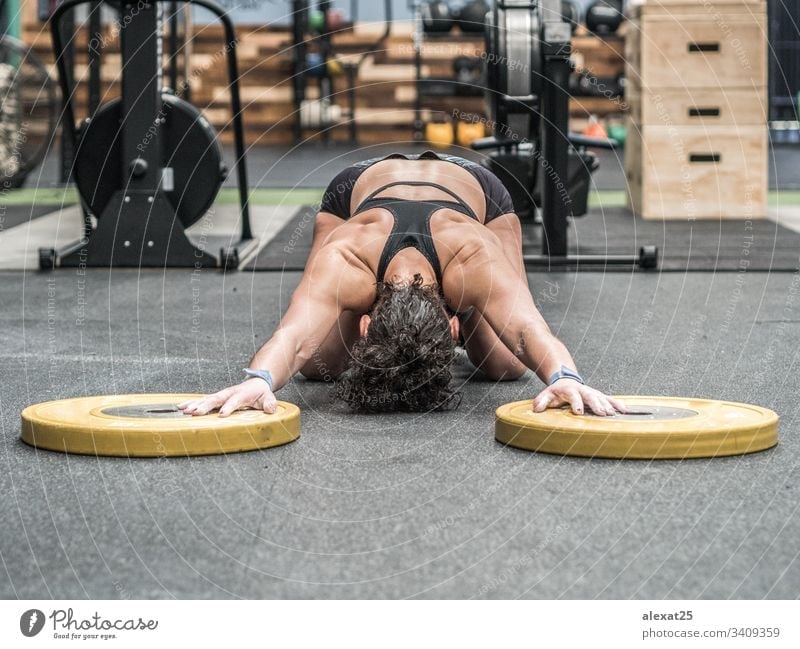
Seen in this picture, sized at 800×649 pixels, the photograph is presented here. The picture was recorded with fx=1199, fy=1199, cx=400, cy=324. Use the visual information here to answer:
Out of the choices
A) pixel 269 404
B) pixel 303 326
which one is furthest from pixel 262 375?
pixel 303 326

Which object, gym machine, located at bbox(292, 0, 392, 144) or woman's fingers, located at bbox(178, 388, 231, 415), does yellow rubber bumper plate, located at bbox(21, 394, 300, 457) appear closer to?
woman's fingers, located at bbox(178, 388, 231, 415)

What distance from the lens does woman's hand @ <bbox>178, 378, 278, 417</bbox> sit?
229cm

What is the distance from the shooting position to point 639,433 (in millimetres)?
2156

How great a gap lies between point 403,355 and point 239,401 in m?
0.36

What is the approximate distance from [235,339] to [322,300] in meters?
1.06

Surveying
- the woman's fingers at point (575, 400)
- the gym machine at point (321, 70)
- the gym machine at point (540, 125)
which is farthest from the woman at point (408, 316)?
the gym machine at point (321, 70)

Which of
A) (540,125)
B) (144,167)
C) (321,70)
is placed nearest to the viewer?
(144,167)

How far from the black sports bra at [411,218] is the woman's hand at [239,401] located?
1.46 feet

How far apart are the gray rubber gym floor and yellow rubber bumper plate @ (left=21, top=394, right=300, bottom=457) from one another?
0.11 feet

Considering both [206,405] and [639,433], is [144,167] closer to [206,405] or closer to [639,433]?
[206,405]

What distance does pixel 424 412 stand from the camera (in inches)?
102

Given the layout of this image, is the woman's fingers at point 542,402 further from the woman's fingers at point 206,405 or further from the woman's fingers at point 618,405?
the woman's fingers at point 206,405

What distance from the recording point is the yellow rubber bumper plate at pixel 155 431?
7.15 feet
